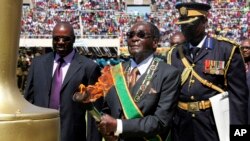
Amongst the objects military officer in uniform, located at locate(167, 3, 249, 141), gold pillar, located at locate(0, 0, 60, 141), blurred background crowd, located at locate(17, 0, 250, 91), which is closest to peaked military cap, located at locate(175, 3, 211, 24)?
military officer in uniform, located at locate(167, 3, 249, 141)

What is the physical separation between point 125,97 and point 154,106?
0.17 m

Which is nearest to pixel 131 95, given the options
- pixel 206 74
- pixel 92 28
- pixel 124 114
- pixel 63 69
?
pixel 124 114

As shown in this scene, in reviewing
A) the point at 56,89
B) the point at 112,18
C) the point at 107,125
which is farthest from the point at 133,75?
the point at 112,18

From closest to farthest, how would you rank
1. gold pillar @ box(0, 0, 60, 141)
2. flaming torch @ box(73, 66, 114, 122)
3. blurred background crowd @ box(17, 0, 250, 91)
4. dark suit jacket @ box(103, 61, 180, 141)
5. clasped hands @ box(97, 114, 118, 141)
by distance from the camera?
gold pillar @ box(0, 0, 60, 141)
flaming torch @ box(73, 66, 114, 122)
clasped hands @ box(97, 114, 118, 141)
dark suit jacket @ box(103, 61, 180, 141)
blurred background crowd @ box(17, 0, 250, 91)

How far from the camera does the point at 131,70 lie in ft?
9.16

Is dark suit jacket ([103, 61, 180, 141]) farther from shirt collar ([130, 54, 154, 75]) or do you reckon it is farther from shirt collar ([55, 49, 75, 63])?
shirt collar ([55, 49, 75, 63])

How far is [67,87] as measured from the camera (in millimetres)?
3900

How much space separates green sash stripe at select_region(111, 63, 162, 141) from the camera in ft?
8.60

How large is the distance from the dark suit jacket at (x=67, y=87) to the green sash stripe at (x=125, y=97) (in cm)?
115

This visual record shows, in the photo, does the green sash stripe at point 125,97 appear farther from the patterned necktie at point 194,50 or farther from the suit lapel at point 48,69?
the suit lapel at point 48,69

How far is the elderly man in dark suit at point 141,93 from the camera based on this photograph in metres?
2.53

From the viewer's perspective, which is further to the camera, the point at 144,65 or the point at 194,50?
the point at 194,50

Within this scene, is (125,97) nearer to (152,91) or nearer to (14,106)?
(152,91)

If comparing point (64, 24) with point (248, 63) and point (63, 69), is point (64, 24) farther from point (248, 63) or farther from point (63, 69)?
point (248, 63)
